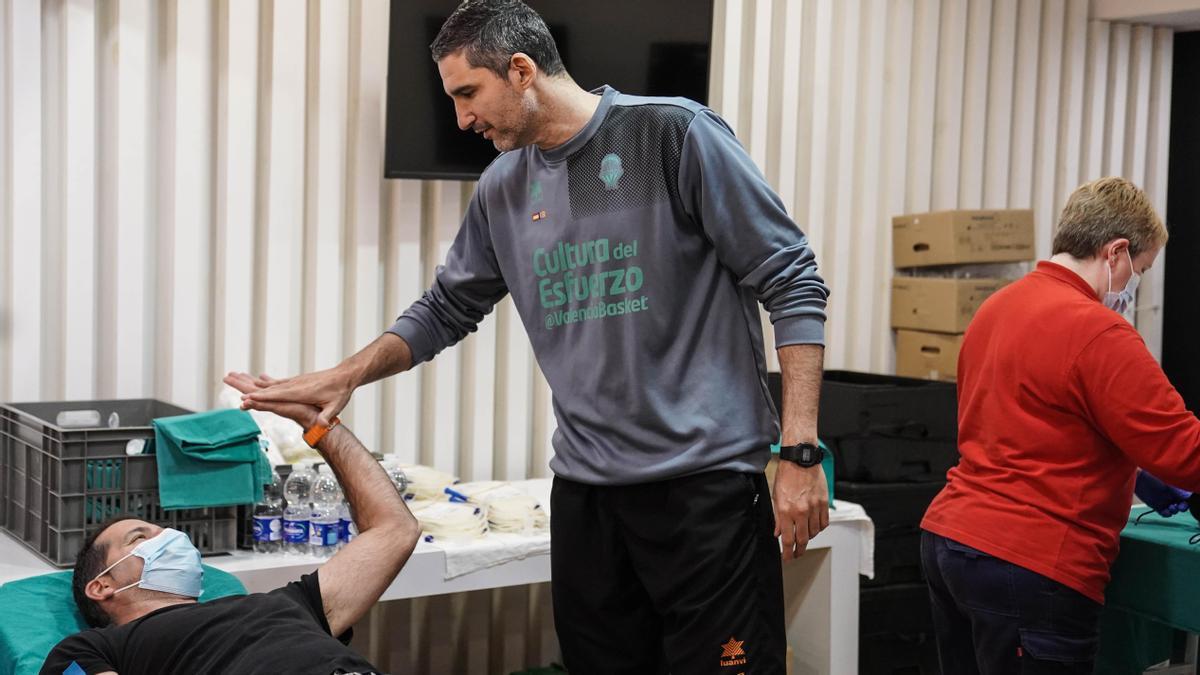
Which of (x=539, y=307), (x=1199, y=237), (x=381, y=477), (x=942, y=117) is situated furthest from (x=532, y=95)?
(x=1199, y=237)

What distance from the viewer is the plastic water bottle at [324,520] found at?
286 cm

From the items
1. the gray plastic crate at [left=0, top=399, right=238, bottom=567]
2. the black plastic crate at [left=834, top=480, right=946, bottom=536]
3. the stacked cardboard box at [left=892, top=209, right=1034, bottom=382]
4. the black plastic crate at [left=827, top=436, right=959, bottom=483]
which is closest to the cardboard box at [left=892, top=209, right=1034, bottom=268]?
the stacked cardboard box at [left=892, top=209, right=1034, bottom=382]

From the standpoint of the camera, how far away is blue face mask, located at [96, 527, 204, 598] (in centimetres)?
233

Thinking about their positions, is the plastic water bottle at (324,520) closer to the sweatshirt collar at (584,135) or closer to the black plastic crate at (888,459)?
the sweatshirt collar at (584,135)

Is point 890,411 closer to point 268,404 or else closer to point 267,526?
point 267,526

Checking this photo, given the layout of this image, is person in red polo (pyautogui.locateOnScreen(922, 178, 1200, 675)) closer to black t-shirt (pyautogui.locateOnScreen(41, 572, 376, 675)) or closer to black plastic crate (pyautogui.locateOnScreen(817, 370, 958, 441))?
black t-shirt (pyautogui.locateOnScreen(41, 572, 376, 675))

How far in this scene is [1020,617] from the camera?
237 cm

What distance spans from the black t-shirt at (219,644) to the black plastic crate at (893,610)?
209 cm

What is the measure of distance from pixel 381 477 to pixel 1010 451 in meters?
1.18

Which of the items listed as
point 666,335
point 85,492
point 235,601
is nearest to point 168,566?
point 235,601

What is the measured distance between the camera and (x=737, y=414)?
1.95 m

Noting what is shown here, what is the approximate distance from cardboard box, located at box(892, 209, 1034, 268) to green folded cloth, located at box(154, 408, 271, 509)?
2.65 metres

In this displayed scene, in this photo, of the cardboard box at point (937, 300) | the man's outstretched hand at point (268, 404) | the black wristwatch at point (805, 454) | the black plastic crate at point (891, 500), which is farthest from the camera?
the cardboard box at point (937, 300)

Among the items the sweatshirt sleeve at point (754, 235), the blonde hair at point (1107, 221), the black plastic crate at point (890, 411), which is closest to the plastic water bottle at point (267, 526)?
the sweatshirt sleeve at point (754, 235)
